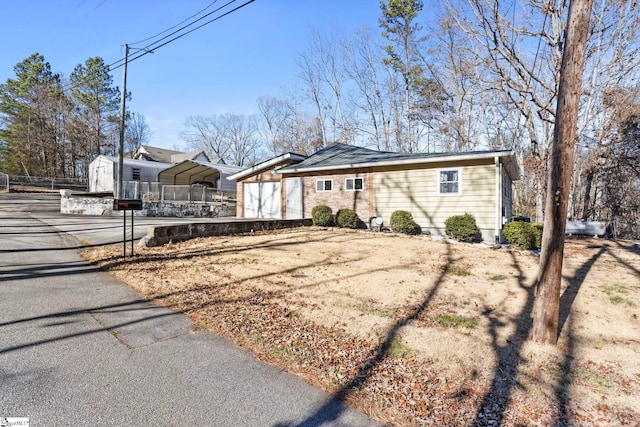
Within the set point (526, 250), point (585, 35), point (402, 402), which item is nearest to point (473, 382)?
point (402, 402)

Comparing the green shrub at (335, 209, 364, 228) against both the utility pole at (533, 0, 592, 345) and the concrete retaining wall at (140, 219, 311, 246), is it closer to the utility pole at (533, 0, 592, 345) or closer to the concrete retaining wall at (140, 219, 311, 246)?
the concrete retaining wall at (140, 219, 311, 246)

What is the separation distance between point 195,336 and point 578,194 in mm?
23609

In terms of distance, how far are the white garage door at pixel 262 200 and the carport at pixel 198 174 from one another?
8.58m

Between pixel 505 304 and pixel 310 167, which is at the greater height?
pixel 310 167

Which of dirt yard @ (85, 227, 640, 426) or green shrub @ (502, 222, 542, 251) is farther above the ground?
green shrub @ (502, 222, 542, 251)

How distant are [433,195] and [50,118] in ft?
126

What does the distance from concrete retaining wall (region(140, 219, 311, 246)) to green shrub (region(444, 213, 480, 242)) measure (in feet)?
20.0

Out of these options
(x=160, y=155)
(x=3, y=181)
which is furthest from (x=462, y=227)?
(x=160, y=155)

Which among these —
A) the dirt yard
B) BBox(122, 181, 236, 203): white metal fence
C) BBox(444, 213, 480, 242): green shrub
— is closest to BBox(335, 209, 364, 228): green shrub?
BBox(444, 213, 480, 242): green shrub

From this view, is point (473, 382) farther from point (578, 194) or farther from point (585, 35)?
point (578, 194)

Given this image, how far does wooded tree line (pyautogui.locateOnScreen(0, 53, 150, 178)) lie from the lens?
30.3m

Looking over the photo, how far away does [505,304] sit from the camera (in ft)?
14.0

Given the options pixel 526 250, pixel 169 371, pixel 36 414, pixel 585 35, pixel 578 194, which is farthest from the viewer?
pixel 578 194

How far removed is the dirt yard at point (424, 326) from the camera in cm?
237
